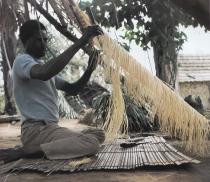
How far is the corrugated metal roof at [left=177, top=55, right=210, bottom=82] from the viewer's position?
61.5ft

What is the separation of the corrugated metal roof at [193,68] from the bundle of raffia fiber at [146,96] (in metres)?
14.6

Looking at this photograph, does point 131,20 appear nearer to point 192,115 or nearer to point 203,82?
point 192,115

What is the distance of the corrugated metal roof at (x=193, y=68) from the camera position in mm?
18750

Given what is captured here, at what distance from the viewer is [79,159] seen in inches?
152

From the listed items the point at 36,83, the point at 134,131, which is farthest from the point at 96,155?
the point at 134,131

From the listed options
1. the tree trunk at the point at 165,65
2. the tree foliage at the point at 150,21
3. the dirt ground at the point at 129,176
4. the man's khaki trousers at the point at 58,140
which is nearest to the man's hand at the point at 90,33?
the man's khaki trousers at the point at 58,140

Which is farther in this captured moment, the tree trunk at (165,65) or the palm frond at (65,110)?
the palm frond at (65,110)

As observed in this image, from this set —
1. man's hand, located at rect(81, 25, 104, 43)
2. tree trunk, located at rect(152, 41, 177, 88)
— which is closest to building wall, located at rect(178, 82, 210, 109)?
tree trunk, located at rect(152, 41, 177, 88)

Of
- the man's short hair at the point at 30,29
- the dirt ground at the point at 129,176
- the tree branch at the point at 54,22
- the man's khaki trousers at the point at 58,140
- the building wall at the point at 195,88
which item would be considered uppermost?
the building wall at the point at 195,88

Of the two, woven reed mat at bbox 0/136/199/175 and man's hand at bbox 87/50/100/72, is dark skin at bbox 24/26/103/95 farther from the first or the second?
woven reed mat at bbox 0/136/199/175

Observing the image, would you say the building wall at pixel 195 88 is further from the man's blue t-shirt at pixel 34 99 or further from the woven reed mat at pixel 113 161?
the man's blue t-shirt at pixel 34 99

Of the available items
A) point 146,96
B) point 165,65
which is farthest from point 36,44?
point 165,65

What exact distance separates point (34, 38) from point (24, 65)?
373mm

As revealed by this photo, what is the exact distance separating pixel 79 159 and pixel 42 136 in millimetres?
420
